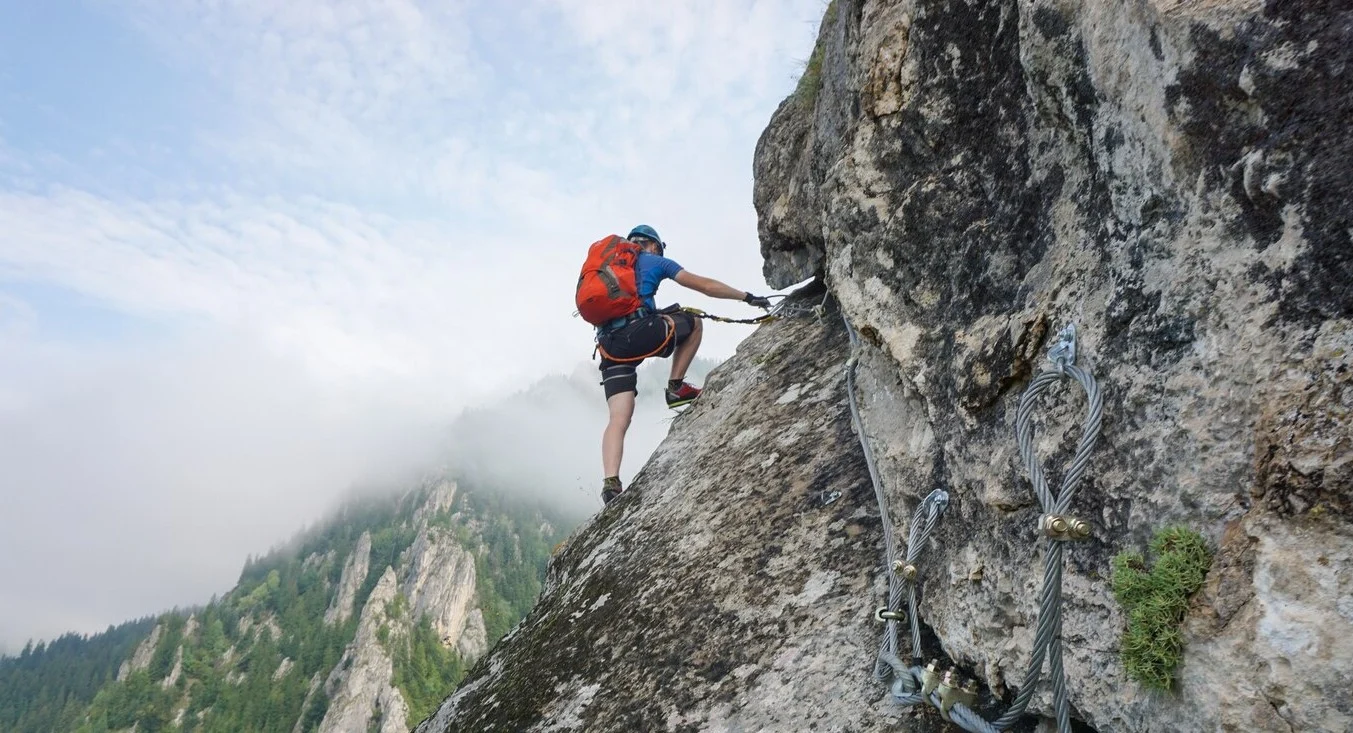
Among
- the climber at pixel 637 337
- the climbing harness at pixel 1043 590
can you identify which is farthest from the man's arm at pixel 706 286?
the climbing harness at pixel 1043 590

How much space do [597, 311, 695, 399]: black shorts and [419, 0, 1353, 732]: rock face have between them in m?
3.06

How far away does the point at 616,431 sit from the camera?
8.83 meters

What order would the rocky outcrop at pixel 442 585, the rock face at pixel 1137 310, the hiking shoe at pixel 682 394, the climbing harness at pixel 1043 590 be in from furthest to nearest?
the rocky outcrop at pixel 442 585 → the hiking shoe at pixel 682 394 → the climbing harness at pixel 1043 590 → the rock face at pixel 1137 310

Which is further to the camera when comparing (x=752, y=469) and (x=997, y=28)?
(x=752, y=469)

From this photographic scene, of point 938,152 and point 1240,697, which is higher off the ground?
point 938,152

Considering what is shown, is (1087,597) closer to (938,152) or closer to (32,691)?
(938,152)

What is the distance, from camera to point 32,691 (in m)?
185

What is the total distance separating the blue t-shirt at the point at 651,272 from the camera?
900 cm

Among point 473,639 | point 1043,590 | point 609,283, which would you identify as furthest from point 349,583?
point 1043,590

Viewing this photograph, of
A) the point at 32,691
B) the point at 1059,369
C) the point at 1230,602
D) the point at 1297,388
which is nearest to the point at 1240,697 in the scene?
the point at 1230,602

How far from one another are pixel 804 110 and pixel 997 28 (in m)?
5.09

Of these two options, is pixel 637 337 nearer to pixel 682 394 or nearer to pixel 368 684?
pixel 682 394

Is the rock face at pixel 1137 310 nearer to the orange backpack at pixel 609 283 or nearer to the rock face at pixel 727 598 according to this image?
the rock face at pixel 727 598

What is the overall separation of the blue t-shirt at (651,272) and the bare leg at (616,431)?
116cm
